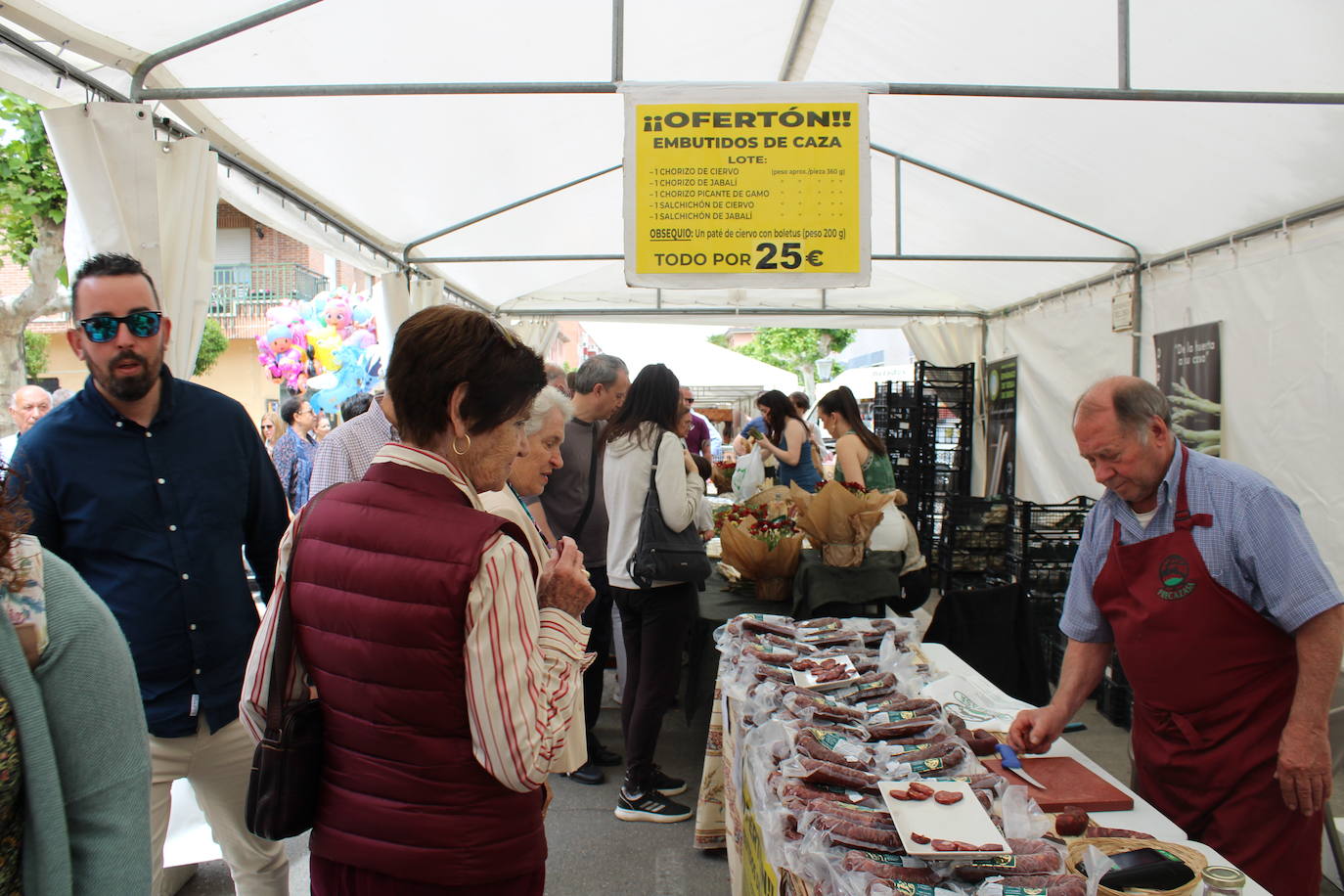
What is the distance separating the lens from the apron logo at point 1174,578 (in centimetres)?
204

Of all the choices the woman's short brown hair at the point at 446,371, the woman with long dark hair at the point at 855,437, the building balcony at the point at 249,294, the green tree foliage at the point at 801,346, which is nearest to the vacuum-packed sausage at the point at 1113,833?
the woman's short brown hair at the point at 446,371

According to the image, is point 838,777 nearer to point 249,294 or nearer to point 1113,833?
point 1113,833

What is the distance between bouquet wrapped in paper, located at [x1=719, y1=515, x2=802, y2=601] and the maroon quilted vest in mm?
2729

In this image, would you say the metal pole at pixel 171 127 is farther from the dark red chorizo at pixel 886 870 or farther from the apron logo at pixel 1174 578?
the apron logo at pixel 1174 578

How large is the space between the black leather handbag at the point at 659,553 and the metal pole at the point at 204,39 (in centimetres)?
231

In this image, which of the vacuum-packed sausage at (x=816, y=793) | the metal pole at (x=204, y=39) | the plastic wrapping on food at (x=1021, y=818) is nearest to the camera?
the plastic wrapping on food at (x=1021, y=818)

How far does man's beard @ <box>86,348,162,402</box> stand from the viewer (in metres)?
2.00

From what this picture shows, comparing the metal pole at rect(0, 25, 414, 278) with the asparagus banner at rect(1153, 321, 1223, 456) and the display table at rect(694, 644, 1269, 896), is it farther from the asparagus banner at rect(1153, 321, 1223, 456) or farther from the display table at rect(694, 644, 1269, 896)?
the asparagus banner at rect(1153, 321, 1223, 456)

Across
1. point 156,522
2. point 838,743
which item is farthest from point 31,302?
point 838,743

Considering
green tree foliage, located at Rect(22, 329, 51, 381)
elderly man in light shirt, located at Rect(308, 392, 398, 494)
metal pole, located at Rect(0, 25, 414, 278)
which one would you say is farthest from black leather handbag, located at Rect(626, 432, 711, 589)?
green tree foliage, located at Rect(22, 329, 51, 381)

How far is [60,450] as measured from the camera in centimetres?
198

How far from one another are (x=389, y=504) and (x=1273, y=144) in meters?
4.59

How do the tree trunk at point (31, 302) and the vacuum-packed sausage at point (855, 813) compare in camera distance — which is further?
the tree trunk at point (31, 302)

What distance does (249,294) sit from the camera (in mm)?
21750
